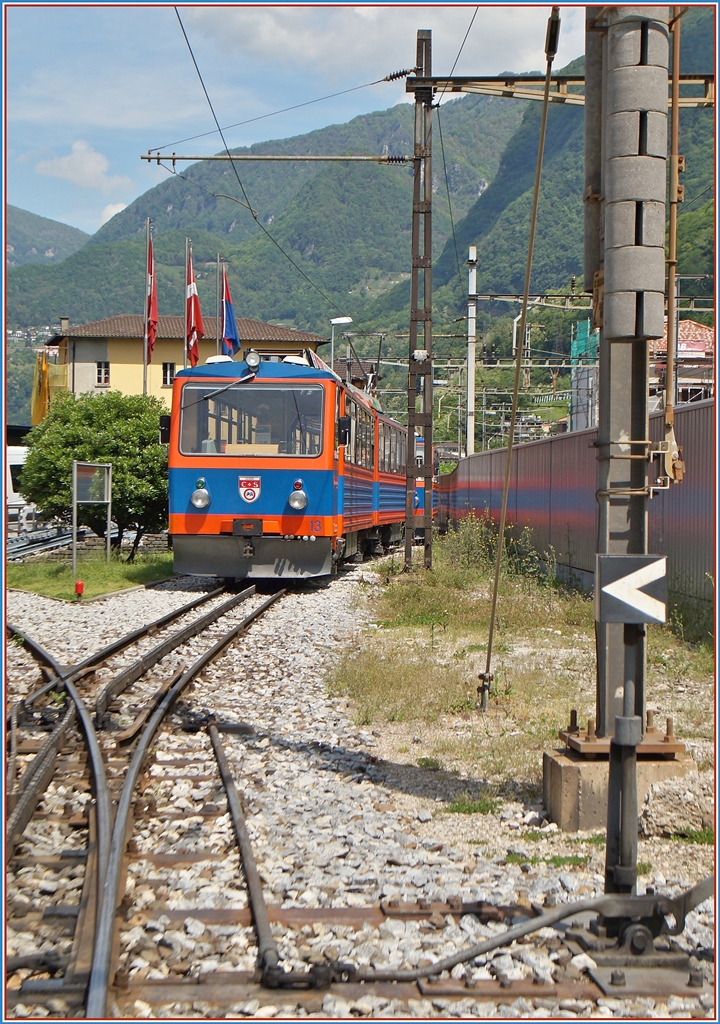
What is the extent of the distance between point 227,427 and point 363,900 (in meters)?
12.0

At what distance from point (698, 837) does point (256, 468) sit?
36.9 feet

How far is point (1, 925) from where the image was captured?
11.3 ft

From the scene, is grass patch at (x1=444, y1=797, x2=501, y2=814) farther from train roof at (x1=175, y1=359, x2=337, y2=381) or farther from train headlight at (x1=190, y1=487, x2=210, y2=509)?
train roof at (x1=175, y1=359, x2=337, y2=381)

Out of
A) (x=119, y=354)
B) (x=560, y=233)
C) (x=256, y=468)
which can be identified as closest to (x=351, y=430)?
(x=256, y=468)

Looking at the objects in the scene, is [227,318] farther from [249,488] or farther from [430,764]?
[430,764]

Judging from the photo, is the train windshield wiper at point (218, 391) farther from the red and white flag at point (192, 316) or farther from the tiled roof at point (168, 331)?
the tiled roof at point (168, 331)

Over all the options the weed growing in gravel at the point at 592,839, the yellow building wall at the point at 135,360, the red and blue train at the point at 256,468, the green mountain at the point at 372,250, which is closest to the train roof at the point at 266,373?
the red and blue train at the point at 256,468

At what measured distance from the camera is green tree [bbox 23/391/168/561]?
23.1 meters

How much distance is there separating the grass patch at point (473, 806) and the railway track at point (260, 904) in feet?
1.11

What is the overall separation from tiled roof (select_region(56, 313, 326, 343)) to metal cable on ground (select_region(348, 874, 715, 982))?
58280 millimetres

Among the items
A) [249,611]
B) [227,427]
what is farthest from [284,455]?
[249,611]

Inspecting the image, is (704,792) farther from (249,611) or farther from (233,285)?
(233,285)

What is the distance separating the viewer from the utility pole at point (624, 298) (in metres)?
4.02

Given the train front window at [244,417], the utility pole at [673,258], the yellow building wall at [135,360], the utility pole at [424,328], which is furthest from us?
the yellow building wall at [135,360]
